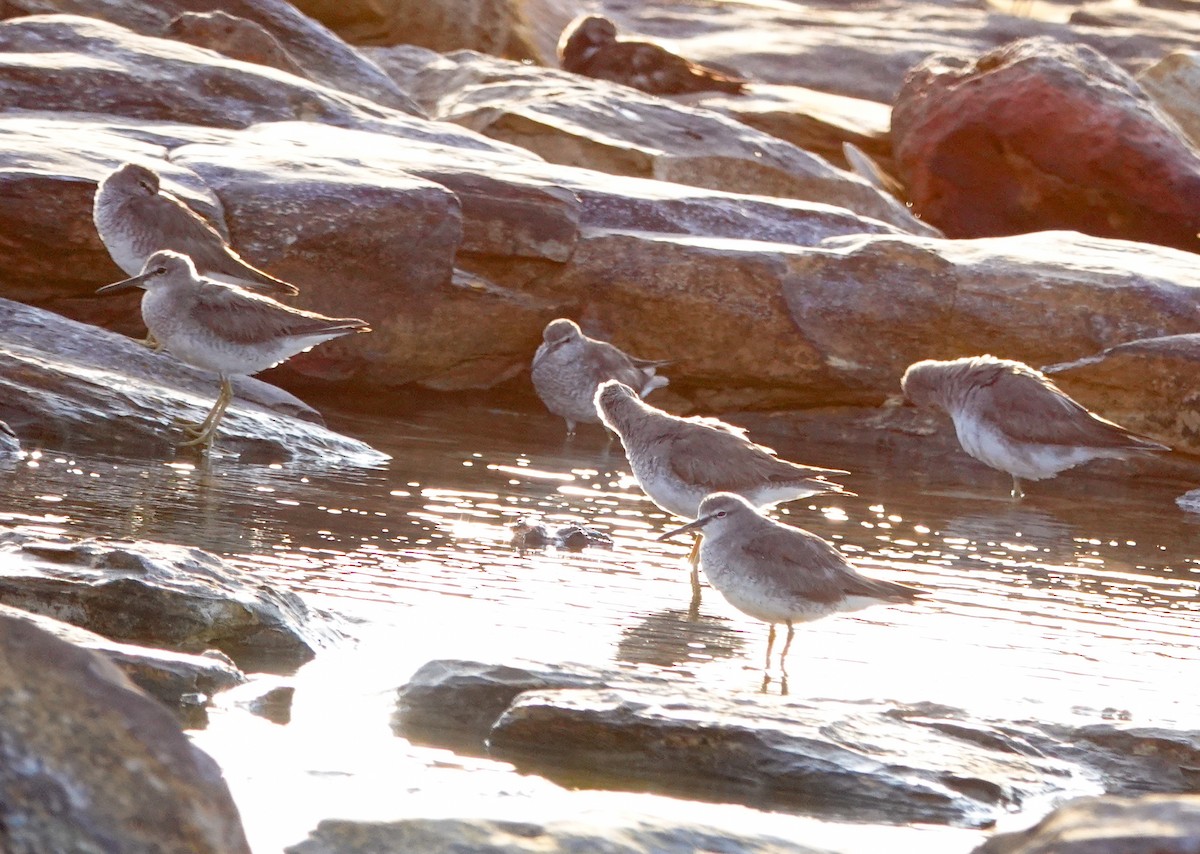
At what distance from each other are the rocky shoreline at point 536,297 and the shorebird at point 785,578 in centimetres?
79

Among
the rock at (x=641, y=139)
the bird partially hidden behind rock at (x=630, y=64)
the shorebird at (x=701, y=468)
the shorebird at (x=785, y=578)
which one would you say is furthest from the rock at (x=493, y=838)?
the bird partially hidden behind rock at (x=630, y=64)

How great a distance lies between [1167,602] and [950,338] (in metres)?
6.68

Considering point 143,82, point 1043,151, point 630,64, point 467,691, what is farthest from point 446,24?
point 467,691

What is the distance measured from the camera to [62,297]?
576 inches

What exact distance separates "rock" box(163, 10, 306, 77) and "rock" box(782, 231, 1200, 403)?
24.7 ft

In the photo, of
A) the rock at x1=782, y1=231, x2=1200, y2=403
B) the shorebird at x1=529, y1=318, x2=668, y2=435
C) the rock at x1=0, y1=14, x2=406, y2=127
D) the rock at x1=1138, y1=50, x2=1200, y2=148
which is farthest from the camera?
the rock at x1=1138, y1=50, x2=1200, y2=148

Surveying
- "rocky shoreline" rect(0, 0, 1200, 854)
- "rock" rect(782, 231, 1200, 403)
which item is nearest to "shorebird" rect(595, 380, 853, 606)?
"rocky shoreline" rect(0, 0, 1200, 854)

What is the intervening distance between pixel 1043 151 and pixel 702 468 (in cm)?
1623

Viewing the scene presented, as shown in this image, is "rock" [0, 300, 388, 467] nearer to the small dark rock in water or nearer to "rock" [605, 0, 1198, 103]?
the small dark rock in water

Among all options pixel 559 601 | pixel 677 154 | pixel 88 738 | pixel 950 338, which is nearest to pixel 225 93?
pixel 677 154

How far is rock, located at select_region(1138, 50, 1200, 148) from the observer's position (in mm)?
29781

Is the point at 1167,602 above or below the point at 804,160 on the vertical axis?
below

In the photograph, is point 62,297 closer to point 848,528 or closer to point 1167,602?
point 848,528

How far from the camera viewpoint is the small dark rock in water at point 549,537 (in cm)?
1001
